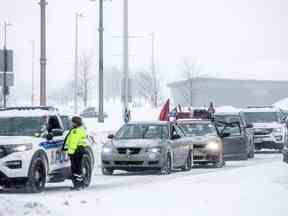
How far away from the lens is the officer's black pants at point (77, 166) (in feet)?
63.0

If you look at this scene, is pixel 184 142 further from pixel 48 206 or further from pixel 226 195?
pixel 48 206

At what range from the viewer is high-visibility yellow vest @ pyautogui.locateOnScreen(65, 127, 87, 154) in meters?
19.0

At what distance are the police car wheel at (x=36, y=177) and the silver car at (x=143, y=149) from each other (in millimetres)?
5782

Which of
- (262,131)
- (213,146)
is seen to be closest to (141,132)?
(213,146)

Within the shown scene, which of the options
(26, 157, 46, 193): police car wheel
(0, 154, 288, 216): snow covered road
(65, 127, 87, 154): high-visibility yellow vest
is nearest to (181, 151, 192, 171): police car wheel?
(0, 154, 288, 216): snow covered road

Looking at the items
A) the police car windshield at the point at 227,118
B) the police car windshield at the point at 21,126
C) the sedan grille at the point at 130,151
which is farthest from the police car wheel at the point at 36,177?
the police car windshield at the point at 227,118

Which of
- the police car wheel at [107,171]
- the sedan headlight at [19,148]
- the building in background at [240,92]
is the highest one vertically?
the building in background at [240,92]

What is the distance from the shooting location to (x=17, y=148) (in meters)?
18.1

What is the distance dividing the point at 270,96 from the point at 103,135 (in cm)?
9457

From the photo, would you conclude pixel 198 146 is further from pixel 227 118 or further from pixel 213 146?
pixel 227 118

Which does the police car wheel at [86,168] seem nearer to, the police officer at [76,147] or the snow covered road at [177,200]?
the snow covered road at [177,200]

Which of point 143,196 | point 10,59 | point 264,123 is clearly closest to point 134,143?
point 10,59

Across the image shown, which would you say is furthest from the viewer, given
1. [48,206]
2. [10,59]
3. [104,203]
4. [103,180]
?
[10,59]

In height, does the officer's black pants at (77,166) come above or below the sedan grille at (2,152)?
below
